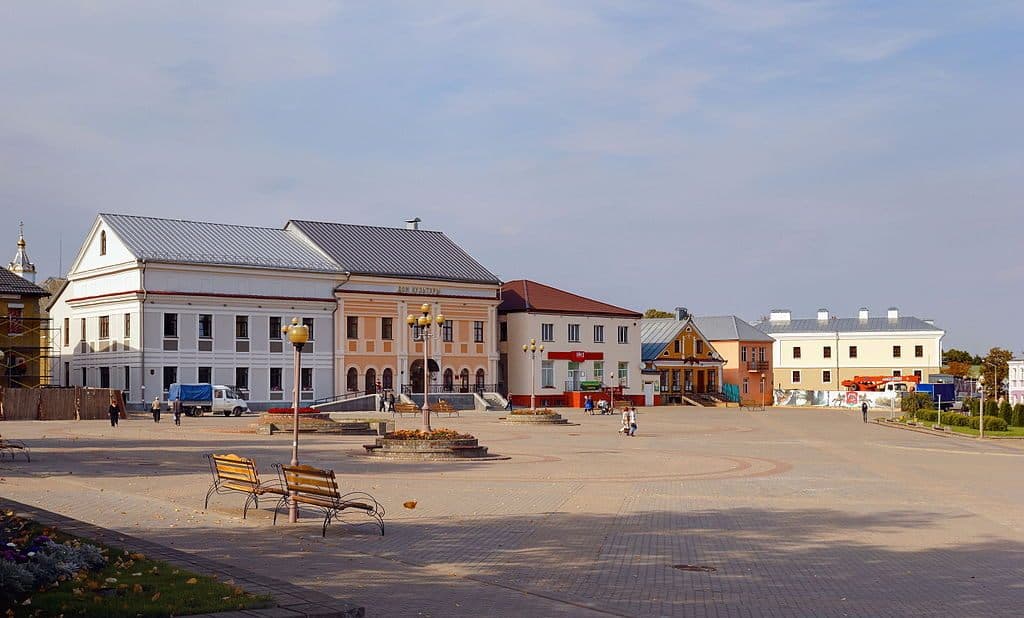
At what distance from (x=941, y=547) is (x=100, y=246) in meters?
65.3

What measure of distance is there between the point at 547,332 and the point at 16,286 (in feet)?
121

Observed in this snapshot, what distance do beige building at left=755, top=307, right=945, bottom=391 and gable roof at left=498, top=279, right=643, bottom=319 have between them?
32.7 metres

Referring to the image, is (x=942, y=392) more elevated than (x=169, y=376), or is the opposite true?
(x=169, y=376)

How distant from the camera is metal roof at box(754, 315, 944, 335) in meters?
115

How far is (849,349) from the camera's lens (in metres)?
116

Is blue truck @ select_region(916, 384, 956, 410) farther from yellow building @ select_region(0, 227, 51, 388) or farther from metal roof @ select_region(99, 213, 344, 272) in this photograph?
yellow building @ select_region(0, 227, 51, 388)

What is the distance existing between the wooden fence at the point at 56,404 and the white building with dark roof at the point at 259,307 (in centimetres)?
1189

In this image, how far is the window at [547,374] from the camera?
8588 cm

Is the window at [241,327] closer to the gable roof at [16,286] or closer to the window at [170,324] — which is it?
the window at [170,324]

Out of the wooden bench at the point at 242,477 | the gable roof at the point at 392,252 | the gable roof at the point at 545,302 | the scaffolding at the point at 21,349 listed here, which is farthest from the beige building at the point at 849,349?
the wooden bench at the point at 242,477

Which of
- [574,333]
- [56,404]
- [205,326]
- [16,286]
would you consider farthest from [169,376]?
[574,333]

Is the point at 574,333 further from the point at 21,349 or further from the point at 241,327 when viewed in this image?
the point at 21,349

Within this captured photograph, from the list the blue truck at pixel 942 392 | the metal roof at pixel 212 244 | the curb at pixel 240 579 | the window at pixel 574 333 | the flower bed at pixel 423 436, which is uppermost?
the metal roof at pixel 212 244

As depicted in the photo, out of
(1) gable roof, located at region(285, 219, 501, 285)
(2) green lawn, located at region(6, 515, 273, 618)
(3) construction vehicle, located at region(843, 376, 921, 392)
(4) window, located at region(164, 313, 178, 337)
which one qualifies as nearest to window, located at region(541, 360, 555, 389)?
(1) gable roof, located at region(285, 219, 501, 285)
